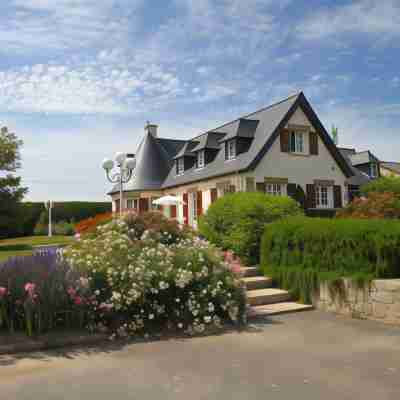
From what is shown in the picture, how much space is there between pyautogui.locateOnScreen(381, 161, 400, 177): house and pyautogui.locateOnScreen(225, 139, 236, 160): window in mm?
20313

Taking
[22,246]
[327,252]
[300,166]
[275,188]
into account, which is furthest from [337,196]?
[22,246]

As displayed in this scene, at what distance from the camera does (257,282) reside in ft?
26.8

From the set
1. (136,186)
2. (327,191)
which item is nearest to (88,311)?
(327,191)

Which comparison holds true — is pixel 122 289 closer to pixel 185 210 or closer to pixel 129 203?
pixel 185 210

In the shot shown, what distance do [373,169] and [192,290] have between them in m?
22.7

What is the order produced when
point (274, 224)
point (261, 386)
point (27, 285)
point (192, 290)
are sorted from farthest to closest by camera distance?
point (274, 224) < point (192, 290) < point (27, 285) < point (261, 386)

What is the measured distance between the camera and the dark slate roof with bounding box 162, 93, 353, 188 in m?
19.2

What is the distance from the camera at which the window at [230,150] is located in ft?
67.6

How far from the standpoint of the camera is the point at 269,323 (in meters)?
6.54

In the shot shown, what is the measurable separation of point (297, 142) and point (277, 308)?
1428cm

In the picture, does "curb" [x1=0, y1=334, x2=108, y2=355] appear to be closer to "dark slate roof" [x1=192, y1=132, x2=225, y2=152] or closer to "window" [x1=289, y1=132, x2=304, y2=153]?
"window" [x1=289, y1=132, x2=304, y2=153]

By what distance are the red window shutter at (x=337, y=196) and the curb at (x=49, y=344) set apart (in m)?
17.5

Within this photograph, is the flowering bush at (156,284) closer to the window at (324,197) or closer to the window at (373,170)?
the window at (324,197)

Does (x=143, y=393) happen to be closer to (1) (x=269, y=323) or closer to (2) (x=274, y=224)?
(1) (x=269, y=323)
